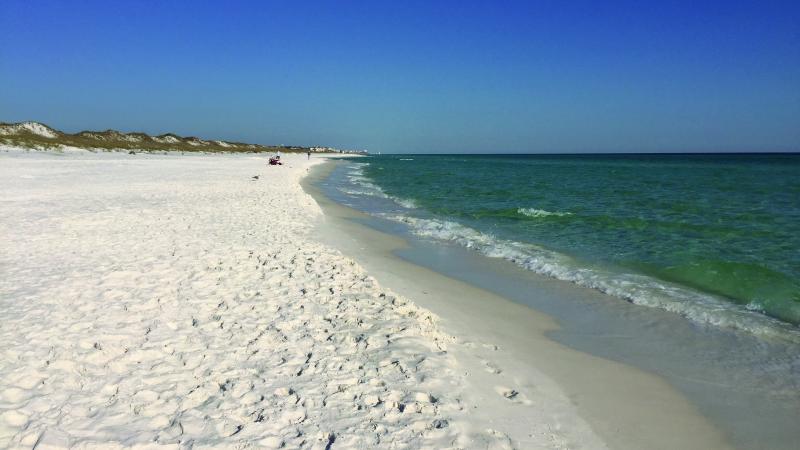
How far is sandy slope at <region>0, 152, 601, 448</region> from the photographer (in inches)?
142

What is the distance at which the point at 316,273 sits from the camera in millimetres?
7984

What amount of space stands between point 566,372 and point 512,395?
1.03 meters

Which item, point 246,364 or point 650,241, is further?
point 650,241

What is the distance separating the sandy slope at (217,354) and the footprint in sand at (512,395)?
0.14 ft

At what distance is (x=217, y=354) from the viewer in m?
4.84

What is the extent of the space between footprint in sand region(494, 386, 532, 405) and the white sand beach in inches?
0.8

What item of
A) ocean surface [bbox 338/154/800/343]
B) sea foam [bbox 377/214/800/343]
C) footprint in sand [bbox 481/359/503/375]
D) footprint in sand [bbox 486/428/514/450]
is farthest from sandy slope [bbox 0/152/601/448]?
ocean surface [bbox 338/154/800/343]

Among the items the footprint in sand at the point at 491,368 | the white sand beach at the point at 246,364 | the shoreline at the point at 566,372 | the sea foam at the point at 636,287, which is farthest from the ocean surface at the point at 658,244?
the footprint in sand at the point at 491,368

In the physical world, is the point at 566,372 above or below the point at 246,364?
below

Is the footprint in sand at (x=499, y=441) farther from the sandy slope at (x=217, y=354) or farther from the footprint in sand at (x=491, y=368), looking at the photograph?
the footprint in sand at (x=491, y=368)

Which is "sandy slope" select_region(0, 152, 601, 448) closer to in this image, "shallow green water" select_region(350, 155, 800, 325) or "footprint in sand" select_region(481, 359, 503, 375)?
"footprint in sand" select_region(481, 359, 503, 375)

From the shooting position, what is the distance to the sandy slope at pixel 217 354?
11.8 feet

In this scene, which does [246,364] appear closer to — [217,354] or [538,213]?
[217,354]

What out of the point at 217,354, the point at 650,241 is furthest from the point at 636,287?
the point at 217,354
